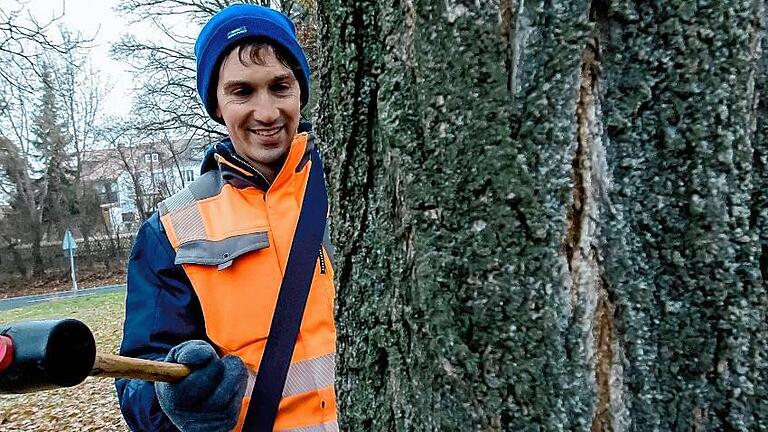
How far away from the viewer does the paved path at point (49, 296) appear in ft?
75.4

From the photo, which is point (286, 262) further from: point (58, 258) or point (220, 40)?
point (58, 258)

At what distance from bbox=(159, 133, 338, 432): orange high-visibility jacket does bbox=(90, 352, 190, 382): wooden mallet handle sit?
163 mm

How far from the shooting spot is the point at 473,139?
722 millimetres

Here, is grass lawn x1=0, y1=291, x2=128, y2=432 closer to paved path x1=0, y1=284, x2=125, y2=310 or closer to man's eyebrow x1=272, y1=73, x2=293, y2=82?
man's eyebrow x1=272, y1=73, x2=293, y2=82

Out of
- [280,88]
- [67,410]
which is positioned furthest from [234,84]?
[67,410]

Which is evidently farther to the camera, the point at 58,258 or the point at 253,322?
the point at 58,258

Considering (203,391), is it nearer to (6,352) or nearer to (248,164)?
(6,352)

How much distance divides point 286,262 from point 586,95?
3.67 ft

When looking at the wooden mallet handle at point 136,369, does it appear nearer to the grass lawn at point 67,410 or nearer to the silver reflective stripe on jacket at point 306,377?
the silver reflective stripe on jacket at point 306,377

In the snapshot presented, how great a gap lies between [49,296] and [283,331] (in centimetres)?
2705

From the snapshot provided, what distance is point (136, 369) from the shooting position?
55.3 inches

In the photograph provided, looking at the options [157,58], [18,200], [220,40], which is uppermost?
[157,58]

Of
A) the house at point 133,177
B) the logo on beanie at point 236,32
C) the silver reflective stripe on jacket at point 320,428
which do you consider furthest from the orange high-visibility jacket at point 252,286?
the house at point 133,177

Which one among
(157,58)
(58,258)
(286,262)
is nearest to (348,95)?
(286,262)
